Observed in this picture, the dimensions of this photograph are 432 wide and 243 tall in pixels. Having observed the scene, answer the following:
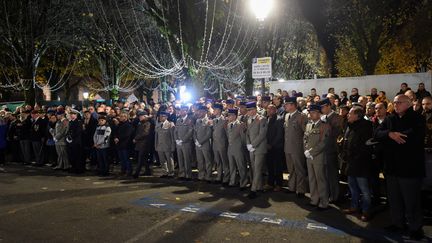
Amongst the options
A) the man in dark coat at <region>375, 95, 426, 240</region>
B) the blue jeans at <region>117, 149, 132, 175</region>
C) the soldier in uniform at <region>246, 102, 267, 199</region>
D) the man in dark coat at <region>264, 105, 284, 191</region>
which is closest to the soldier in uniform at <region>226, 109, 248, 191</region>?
the soldier in uniform at <region>246, 102, 267, 199</region>

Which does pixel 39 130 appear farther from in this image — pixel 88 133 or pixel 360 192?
pixel 360 192

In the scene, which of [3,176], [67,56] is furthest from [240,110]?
[67,56]

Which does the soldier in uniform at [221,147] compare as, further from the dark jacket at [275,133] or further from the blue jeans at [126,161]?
the blue jeans at [126,161]

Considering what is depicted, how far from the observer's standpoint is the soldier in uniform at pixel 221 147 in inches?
402

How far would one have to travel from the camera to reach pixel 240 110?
10.2 metres

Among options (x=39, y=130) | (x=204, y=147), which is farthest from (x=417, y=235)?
(x=39, y=130)

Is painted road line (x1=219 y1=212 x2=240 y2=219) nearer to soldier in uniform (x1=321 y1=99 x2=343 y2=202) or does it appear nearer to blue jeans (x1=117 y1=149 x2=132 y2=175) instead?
soldier in uniform (x1=321 y1=99 x2=343 y2=202)

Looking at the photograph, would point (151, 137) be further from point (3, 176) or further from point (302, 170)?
point (302, 170)

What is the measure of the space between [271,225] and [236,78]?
116 feet

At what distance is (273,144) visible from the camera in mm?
9391

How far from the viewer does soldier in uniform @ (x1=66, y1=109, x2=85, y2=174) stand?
12.6 meters

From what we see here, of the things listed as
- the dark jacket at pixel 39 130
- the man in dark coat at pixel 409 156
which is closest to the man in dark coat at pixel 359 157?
the man in dark coat at pixel 409 156

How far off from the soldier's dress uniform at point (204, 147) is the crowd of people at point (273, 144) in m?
0.03

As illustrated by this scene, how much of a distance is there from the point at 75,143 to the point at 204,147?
4.76 metres
